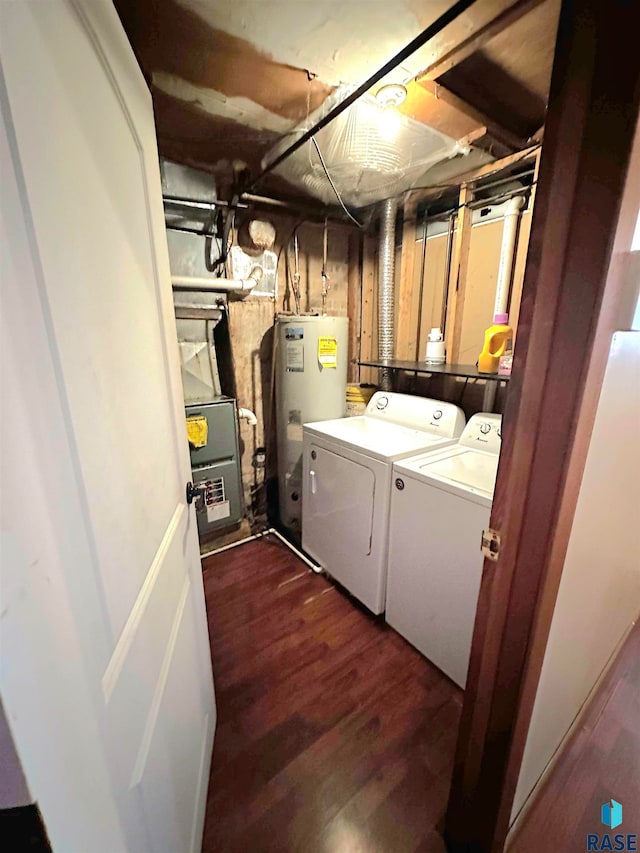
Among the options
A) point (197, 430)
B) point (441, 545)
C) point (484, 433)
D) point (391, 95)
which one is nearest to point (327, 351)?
point (197, 430)

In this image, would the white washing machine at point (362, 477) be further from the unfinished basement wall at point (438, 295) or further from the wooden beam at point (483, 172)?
the wooden beam at point (483, 172)

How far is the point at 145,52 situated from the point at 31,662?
1.71m

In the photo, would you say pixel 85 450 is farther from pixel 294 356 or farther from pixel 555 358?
pixel 294 356

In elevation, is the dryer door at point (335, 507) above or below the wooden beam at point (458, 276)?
below

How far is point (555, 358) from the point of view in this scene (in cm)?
63

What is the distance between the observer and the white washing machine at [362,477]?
1718 mm

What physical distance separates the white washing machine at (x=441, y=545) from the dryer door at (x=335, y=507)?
6.4 inches

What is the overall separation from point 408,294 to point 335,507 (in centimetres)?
148

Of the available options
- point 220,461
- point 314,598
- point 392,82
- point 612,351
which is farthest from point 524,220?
point 314,598

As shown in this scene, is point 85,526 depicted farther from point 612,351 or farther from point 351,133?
point 351,133

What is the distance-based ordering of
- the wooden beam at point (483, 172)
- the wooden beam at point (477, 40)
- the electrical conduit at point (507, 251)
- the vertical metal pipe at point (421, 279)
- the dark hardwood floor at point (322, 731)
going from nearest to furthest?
1. the wooden beam at point (477, 40)
2. the dark hardwood floor at point (322, 731)
3. the wooden beam at point (483, 172)
4. the electrical conduit at point (507, 251)
5. the vertical metal pipe at point (421, 279)

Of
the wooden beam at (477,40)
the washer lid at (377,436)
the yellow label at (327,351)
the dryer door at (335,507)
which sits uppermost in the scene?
the wooden beam at (477,40)

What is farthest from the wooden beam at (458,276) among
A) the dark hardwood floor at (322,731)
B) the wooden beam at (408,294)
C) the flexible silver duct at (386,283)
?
the dark hardwood floor at (322,731)

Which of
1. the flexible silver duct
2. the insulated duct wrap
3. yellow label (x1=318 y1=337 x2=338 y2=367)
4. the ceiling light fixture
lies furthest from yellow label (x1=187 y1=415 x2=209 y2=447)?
the ceiling light fixture
